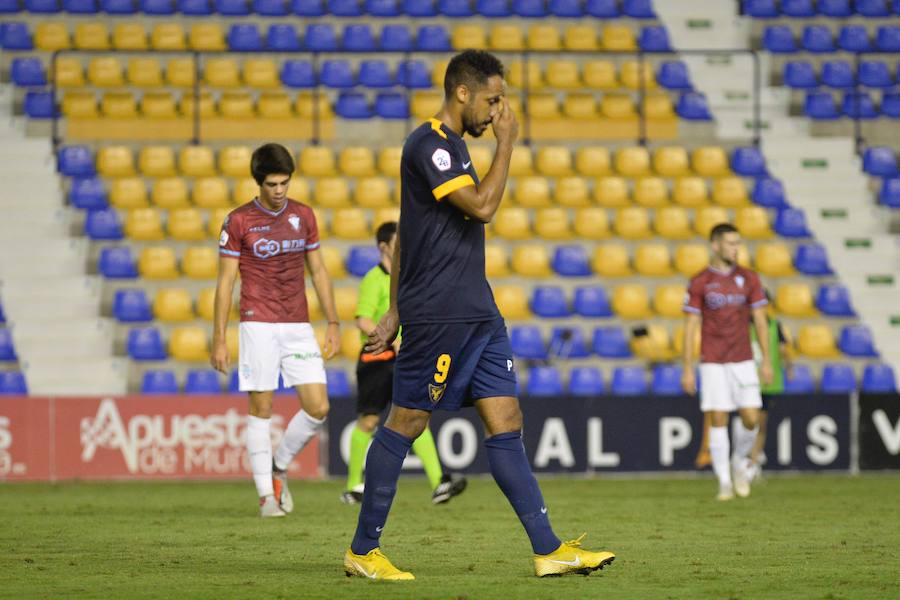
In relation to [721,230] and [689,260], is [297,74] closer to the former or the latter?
[689,260]

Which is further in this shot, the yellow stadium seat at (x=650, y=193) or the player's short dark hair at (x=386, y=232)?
the yellow stadium seat at (x=650, y=193)

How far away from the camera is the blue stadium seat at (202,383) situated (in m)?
16.3

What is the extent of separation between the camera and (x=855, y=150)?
66.6ft

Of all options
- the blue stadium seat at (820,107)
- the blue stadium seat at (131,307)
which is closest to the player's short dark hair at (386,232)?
the blue stadium seat at (131,307)

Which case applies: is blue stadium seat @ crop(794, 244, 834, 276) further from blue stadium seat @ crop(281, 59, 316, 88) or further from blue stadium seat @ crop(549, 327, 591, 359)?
blue stadium seat @ crop(281, 59, 316, 88)

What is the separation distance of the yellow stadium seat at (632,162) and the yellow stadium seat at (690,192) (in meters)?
0.48

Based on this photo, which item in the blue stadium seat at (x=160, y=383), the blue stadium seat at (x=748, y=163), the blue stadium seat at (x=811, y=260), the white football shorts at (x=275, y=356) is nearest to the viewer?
the white football shorts at (x=275, y=356)

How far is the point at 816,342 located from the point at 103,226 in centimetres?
822

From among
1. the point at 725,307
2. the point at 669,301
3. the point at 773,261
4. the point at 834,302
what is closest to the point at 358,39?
the point at 669,301

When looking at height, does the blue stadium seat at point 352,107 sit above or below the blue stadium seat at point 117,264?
above

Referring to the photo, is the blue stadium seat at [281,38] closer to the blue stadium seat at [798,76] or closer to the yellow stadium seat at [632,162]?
the yellow stadium seat at [632,162]

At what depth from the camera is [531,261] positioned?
59.0 ft

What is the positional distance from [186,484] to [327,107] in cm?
672

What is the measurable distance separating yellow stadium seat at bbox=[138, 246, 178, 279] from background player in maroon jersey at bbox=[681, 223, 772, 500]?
22.5 feet
